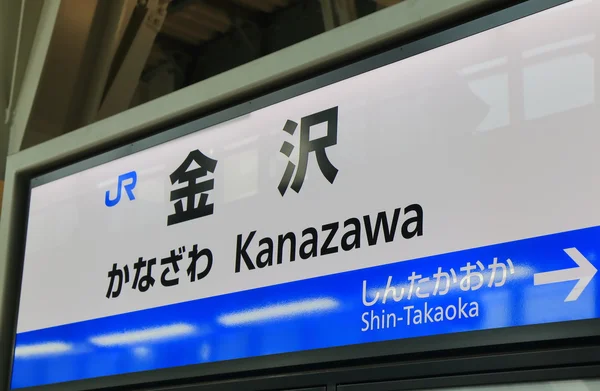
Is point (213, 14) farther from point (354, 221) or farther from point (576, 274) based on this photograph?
point (576, 274)

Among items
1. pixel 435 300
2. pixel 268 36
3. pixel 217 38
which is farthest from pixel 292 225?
pixel 217 38

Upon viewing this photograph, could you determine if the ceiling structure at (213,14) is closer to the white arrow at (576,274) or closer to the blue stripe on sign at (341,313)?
the blue stripe on sign at (341,313)

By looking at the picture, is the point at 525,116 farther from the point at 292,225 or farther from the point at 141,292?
the point at 141,292

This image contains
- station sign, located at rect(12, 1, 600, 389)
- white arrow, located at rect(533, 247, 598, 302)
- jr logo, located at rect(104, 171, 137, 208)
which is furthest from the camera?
jr logo, located at rect(104, 171, 137, 208)

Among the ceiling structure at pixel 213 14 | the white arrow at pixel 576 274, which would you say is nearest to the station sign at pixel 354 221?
the white arrow at pixel 576 274

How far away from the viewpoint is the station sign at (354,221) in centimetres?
172

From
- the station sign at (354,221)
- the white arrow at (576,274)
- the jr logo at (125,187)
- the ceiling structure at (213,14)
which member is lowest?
the white arrow at (576,274)

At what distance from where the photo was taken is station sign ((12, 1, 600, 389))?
172cm

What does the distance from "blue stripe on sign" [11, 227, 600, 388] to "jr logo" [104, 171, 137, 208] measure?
38 centimetres

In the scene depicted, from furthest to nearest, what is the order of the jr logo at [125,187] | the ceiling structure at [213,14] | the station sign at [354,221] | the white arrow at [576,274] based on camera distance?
the ceiling structure at [213,14] < the jr logo at [125,187] < the station sign at [354,221] < the white arrow at [576,274]

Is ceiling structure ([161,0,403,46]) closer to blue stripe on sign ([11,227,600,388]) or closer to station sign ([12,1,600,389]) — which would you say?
station sign ([12,1,600,389])

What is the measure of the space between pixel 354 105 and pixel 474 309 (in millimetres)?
647

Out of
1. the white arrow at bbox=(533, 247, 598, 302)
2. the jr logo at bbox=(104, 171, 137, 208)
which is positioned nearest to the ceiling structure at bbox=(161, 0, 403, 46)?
the jr logo at bbox=(104, 171, 137, 208)

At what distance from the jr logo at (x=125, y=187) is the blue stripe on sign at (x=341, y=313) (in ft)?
1.25
